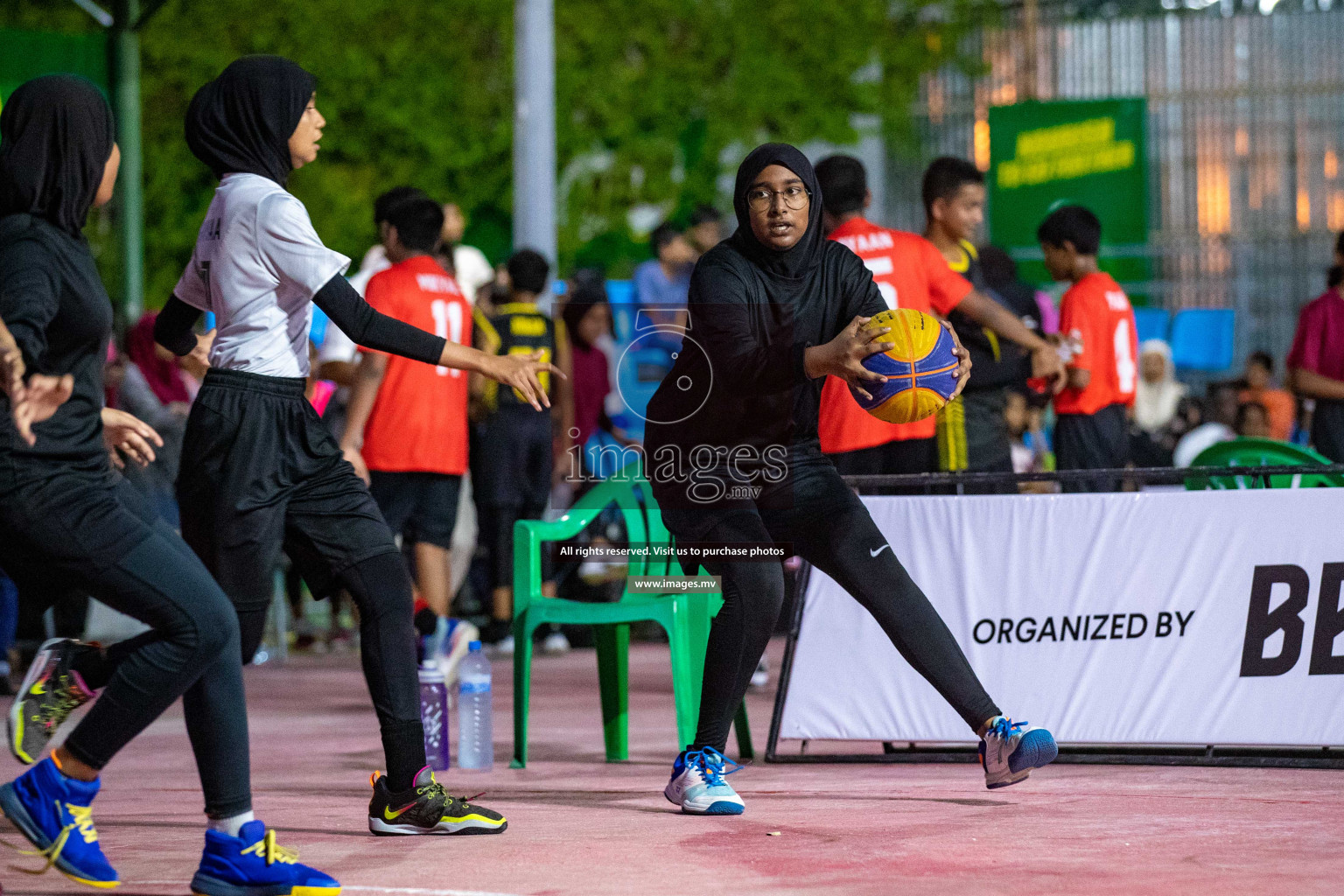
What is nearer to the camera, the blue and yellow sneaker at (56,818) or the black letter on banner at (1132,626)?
the blue and yellow sneaker at (56,818)

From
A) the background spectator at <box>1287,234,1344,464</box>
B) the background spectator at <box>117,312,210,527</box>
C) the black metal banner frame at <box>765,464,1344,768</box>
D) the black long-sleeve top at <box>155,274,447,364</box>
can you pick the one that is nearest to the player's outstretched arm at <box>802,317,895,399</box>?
the black long-sleeve top at <box>155,274,447,364</box>

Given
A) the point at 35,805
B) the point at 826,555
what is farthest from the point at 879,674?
the point at 35,805

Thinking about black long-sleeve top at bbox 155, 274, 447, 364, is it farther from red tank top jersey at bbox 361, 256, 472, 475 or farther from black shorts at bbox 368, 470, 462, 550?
black shorts at bbox 368, 470, 462, 550

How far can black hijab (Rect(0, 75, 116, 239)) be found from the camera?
437 cm

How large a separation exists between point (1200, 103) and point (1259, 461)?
26439mm

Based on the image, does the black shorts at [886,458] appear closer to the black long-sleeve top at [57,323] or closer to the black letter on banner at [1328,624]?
the black letter on banner at [1328,624]

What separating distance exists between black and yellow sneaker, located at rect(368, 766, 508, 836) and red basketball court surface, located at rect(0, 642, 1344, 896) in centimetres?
6

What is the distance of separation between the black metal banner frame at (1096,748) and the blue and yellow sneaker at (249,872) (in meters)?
2.86

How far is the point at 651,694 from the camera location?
9.89 metres

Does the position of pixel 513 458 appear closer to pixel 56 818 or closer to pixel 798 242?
pixel 798 242

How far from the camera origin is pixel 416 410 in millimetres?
9000

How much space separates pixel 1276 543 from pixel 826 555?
196cm

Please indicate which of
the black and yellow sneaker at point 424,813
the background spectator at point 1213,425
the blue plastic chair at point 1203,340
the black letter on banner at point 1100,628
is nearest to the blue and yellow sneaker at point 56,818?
the black and yellow sneaker at point 424,813

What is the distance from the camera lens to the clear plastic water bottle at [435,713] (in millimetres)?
7277
